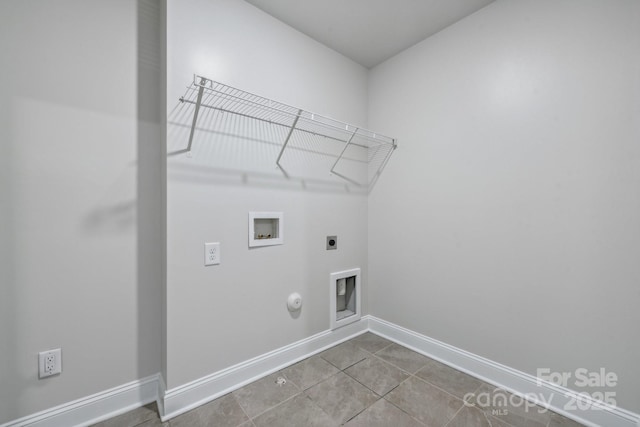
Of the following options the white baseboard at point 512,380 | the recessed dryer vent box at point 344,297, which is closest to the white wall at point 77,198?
the recessed dryer vent box at point 344,297

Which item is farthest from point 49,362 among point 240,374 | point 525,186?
point 525,186

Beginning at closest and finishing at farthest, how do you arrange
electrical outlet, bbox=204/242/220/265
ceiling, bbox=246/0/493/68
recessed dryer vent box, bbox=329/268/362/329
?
electrical outlet, bbox=204/242/220/265 < ceiling, bbox=246/0/493/68 < recessed dryer vent box, bbox=329/268/362/329

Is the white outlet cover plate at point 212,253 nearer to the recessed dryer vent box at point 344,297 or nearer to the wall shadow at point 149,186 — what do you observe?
the wall shadow at point 149,186

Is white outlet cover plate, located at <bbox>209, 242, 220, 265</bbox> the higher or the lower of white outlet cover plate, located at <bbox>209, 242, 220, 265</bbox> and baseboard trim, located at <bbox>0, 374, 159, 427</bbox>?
the higher

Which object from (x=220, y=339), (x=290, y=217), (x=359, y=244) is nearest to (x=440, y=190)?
(x=359, y=244)

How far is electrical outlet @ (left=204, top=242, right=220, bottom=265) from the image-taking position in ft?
4.94

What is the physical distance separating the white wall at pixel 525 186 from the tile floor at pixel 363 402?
0.27 m

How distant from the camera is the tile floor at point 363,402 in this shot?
53.1 inches

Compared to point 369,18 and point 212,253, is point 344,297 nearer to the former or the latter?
point 212,253

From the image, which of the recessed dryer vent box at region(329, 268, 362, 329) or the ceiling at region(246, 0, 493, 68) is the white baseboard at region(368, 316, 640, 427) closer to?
the recessed dryer vent box at region(329, 268, 362, 329)

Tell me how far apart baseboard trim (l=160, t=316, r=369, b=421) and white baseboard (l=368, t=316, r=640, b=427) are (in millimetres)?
545

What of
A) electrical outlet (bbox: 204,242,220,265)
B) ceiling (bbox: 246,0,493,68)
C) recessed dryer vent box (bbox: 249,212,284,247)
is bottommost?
electrical outlet (bbox: 204,242,220,265)

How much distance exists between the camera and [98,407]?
135 centimetres

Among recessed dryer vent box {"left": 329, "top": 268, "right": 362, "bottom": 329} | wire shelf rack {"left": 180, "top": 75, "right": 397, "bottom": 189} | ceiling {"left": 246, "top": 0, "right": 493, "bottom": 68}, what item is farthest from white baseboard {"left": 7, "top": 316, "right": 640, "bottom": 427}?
ceiling {"left": 246, "top": 0, "right": 493, "bottom": 68}
